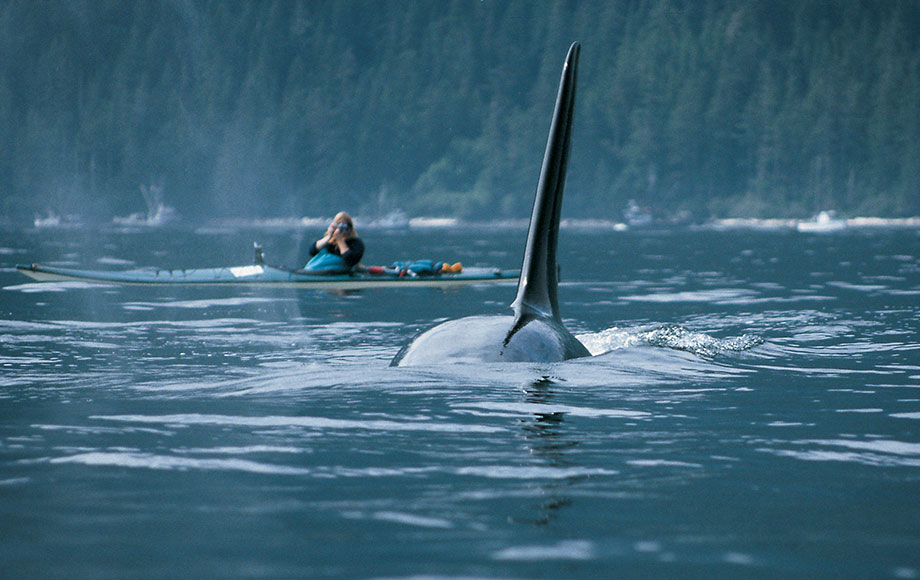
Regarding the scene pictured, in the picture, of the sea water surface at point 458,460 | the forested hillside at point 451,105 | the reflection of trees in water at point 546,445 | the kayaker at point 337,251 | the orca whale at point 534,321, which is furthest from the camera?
the forested hillside at point 451,105

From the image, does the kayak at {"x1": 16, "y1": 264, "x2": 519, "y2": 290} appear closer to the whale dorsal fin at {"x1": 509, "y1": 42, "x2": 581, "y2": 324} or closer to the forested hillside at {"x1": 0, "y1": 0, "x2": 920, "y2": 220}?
the whale dorsal fin at {"x1": 509, "y1": 42, "x2": 581, "y2": 324}

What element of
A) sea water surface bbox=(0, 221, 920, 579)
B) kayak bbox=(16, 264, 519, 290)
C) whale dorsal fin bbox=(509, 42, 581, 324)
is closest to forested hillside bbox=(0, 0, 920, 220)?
kayak bbox=(16, 264, 519, 290)

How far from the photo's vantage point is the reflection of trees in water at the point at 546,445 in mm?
4871

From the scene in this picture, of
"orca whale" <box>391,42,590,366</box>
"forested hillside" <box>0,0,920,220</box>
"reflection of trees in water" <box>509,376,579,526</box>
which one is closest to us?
"reflection of trees in water" <box>509,376,579,526</box>

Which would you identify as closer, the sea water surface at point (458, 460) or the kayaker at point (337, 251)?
the sea water surface at point (458, 460)

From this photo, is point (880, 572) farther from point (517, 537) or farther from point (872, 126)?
point (872, 126)

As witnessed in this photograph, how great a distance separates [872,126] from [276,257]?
346 feet

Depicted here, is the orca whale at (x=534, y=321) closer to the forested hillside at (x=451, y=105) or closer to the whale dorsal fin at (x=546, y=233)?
the whale dorsal fin at (x=546, y=233)

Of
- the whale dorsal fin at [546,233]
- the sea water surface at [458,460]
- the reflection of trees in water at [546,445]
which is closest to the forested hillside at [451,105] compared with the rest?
the sea water surface at [458,460]

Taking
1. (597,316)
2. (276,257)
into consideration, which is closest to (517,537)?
(597,316)

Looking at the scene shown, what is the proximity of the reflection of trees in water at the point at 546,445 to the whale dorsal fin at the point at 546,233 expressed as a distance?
713 millimetres

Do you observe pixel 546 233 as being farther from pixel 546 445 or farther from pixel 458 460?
pixel 458 460

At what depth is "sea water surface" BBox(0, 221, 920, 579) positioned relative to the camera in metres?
4.29

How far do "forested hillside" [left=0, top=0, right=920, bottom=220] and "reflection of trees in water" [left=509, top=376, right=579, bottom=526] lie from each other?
5195 inches
